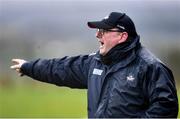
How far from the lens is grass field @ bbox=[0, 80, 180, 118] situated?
6.84 metres

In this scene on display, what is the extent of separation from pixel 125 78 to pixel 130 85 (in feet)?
0.22

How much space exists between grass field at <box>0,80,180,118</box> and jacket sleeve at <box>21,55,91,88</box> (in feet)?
7.73

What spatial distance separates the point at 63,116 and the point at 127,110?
3875mm

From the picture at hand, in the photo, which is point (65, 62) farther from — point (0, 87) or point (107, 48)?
point (0, 87)

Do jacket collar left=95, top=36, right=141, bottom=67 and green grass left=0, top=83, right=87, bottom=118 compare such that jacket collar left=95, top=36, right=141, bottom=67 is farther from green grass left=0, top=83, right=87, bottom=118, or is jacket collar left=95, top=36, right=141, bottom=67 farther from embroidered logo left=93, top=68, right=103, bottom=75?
green grass left=0, top=83, right=87, bottom=118

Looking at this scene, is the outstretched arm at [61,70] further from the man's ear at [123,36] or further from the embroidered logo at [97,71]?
the man's ear at [123,36]

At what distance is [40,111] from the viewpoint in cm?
Result: 742

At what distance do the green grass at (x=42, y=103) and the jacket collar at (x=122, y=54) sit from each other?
3.03 m

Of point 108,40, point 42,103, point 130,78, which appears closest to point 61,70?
point 108,40

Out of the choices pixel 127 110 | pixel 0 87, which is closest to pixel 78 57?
pixel 127 110

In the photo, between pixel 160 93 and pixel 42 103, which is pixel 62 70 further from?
pixel 42 103

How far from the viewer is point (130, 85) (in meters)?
3.66

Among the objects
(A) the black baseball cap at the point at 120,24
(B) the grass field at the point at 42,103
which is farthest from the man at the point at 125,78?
(B) the grass field at the point at 42,103

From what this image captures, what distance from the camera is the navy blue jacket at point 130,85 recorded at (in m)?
3.57
